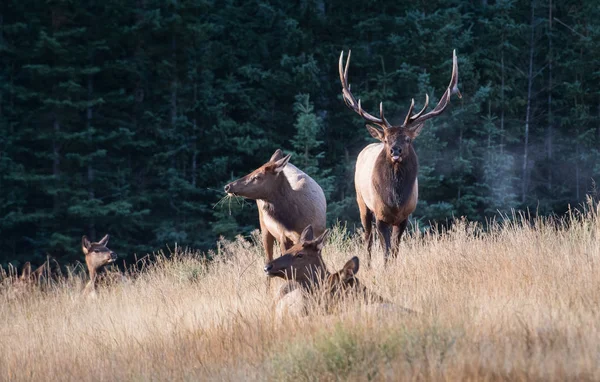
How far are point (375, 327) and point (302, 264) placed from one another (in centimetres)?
168

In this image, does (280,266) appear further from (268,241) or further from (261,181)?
(268,241)

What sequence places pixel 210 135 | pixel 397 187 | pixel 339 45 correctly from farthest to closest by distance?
pixel 339 45
pixel 210 135
pixel 397 187

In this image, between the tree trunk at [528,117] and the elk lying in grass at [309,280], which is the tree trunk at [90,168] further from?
the elk lying in grass at [309,280]

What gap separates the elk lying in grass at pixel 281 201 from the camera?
32.7 feet

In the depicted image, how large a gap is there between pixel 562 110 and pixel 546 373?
30.2 metres

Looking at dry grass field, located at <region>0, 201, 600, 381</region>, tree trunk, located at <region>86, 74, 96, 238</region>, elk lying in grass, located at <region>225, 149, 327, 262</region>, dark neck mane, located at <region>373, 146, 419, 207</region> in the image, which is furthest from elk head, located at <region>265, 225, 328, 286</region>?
tree trunk, located at <region>86, 74, 96, 238</region>

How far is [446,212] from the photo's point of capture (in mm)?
26750

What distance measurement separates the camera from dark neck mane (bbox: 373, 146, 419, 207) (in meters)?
10.7

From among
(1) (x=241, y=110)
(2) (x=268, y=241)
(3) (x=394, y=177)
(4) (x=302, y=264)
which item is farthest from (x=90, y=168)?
(4) (x=302, y=264)

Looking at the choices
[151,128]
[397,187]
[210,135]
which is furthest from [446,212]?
[397,187]

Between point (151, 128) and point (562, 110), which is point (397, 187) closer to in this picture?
point (151, 128)

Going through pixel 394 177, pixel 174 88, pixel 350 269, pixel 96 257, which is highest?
pixel 174 88

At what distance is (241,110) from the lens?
30.2m

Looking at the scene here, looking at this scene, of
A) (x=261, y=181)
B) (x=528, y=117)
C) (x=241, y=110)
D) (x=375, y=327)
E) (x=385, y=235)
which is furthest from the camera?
(x=528, y=117)
